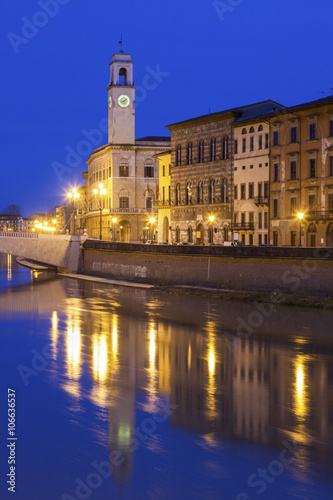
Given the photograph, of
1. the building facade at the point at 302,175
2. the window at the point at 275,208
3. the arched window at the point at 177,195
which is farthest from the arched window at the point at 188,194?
the window at the point at 275,208

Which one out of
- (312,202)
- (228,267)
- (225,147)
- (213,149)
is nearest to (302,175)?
(312,202)

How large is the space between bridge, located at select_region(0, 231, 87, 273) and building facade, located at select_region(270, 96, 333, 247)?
19.8m

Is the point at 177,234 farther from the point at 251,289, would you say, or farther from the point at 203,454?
the point at 203,454

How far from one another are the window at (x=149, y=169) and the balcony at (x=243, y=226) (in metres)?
34.5

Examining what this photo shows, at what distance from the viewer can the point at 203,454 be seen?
14.1 meters

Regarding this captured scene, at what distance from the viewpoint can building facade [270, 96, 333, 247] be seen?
155 feet

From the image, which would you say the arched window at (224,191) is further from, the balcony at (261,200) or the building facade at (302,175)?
the building facade at (302,175)

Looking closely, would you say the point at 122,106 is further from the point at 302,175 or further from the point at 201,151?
the point at 302,175

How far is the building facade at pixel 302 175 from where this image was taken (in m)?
47.1

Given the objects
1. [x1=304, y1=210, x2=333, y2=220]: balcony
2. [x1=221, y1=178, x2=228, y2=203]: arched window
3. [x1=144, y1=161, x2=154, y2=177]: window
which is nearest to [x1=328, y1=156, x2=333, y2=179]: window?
[x1=304, y1=210, x2=333, y2=220]: balcony

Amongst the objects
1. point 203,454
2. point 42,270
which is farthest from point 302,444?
point 42,270

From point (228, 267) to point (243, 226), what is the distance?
15.0 m

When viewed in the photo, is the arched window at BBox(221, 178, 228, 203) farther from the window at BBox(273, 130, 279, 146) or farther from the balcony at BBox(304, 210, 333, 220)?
the balcony at BBox(304, 210, 333, 220)

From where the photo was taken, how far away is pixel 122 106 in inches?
3536
